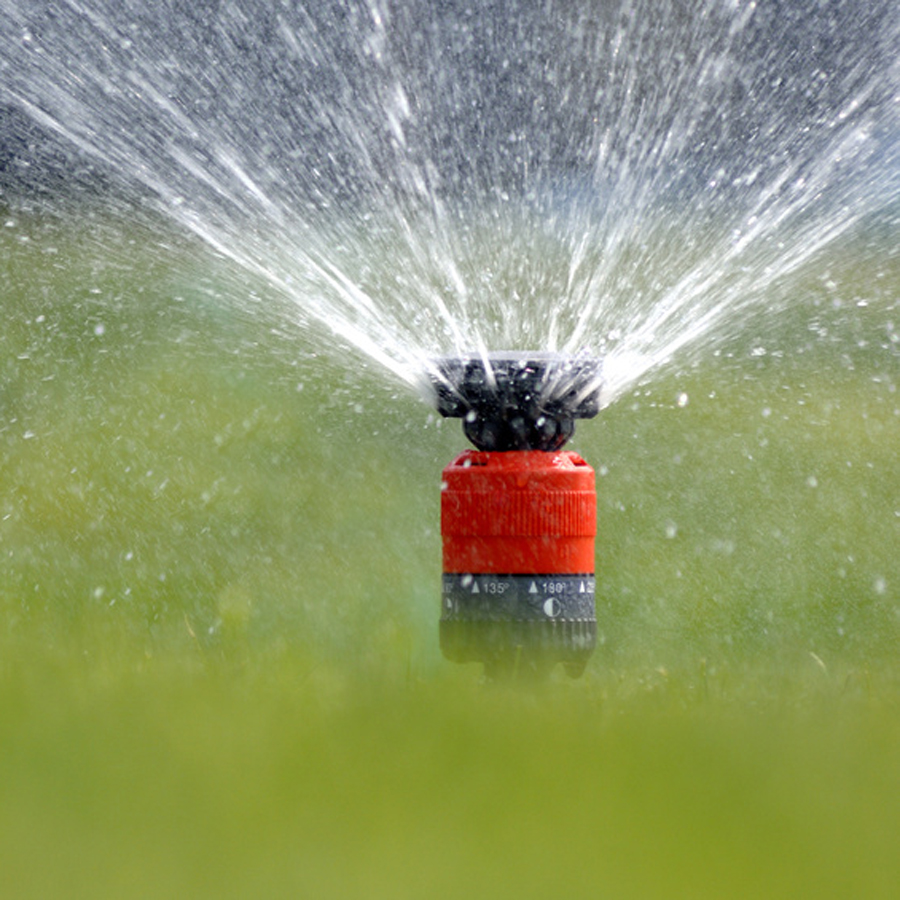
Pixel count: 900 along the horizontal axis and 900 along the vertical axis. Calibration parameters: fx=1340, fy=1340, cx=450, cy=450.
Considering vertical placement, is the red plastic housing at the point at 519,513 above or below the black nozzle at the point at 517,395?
below

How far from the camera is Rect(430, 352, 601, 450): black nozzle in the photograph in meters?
2.07

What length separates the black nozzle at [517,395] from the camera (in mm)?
2074

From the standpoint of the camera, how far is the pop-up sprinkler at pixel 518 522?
6.84ft

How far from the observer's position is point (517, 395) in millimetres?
2096

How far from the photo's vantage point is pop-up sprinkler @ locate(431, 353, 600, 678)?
2.08 metres

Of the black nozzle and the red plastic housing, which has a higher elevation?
the black nozzle

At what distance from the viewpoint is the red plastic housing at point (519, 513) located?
2.08 metres

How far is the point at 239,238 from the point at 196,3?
0.77 m

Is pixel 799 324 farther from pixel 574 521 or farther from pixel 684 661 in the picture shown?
pixel 574 521

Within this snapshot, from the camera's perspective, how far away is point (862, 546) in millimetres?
3562

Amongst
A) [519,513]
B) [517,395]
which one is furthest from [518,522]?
[517,395]

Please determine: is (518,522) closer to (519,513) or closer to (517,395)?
(519,513)

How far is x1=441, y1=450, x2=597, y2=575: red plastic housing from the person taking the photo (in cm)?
208

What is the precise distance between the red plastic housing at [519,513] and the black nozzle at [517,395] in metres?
0.04
